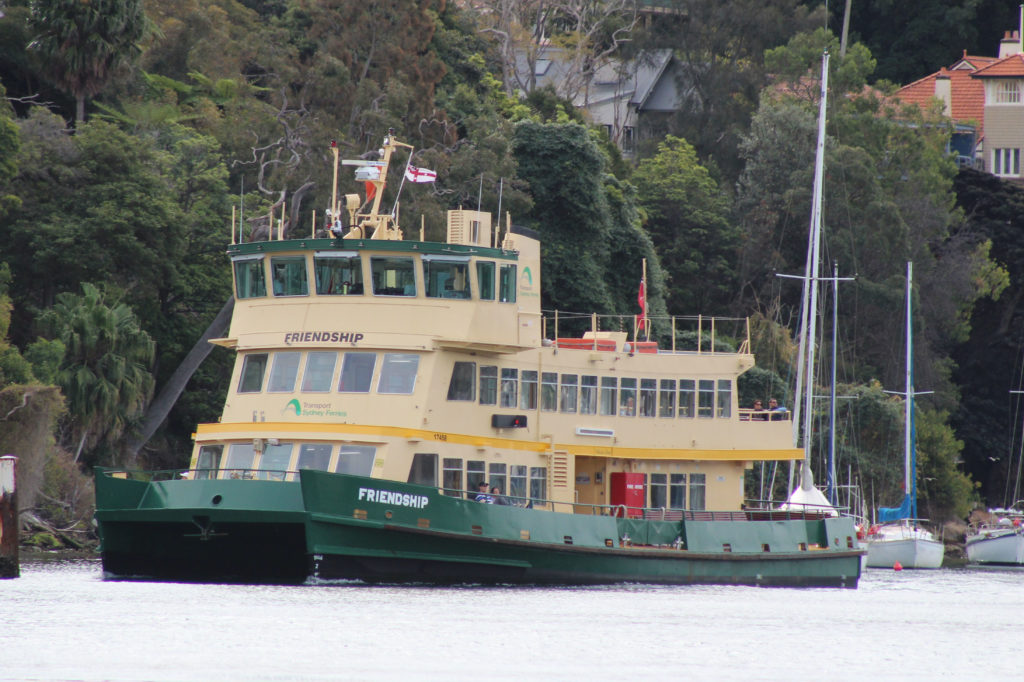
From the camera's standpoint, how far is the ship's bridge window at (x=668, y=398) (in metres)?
38.2

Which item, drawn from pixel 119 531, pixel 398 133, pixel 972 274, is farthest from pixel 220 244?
pixel 972 274

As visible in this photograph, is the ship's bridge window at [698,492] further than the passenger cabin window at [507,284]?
Yes

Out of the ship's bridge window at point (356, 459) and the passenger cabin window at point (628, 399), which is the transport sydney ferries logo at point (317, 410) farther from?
the passenger cabin window at point (628, 399)

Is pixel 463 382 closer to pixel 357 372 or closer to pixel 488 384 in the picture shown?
pixel 488 384

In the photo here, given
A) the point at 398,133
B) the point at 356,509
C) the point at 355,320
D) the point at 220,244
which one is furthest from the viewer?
the point at 398,133

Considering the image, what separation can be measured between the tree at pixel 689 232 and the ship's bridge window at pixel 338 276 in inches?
1653

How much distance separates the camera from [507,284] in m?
34.9

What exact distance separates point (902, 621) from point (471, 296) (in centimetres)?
1061

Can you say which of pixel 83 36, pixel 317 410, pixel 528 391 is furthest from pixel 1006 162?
pixel 317 410

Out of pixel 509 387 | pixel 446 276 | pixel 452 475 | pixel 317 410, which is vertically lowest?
pixel 452 475

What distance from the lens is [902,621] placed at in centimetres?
3416

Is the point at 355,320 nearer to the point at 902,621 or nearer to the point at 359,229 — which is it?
the point at 359,229

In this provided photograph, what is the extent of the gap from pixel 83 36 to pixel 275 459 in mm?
25280

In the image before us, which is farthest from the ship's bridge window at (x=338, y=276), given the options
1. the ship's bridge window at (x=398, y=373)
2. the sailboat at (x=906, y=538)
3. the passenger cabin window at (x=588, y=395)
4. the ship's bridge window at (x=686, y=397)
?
the sailboat at (x=906, y=538)
